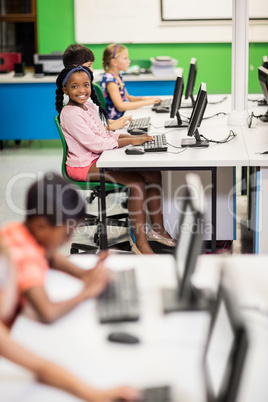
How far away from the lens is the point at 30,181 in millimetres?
2992

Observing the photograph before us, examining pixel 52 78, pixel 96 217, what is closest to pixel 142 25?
pixel 52 78

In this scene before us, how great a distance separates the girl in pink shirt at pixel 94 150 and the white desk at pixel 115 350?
5.54 ft

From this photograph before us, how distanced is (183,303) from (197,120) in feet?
5.97

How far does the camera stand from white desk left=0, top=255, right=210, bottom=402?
152 cm

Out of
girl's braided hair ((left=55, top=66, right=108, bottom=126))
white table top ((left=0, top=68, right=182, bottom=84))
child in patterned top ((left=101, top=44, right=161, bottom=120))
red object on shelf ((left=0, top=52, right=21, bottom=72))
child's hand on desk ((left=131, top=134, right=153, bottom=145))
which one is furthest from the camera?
red object on shelf ((left=0, top=52, right=21, bottom=72))

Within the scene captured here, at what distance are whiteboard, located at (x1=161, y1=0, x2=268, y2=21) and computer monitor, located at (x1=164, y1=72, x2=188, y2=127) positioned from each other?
387 cm

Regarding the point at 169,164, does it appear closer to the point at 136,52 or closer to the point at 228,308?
the point at 228,308

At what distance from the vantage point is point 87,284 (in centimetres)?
191

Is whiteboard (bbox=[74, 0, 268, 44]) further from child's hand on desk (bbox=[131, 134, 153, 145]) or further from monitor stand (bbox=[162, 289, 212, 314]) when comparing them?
monitor stand (bbox=[162, 289, 212, 314])

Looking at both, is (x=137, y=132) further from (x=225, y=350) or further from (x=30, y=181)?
(x=225, y=350)

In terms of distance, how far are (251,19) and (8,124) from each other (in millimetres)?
3330

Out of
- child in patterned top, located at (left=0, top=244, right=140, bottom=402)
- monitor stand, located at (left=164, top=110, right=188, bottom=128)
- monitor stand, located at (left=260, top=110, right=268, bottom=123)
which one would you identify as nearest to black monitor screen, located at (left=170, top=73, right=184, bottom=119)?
Answer: monitor stand, located at (left=164, top=110, right=188, bottom=128)

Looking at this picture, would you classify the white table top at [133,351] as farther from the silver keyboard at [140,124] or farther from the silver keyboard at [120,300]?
the silver keyboard at [140,124]

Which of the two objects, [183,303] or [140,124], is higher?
[140,124]
